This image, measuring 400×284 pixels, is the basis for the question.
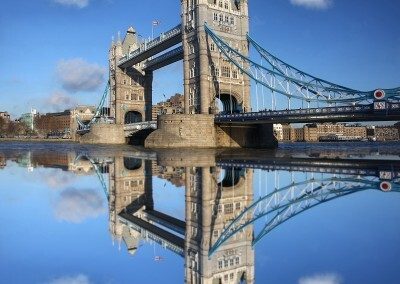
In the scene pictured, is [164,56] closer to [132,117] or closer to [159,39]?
[159,39]

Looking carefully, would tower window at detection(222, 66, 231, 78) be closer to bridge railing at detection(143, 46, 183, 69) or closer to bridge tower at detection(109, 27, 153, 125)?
bridge railing at detection(143, 46, 183, 69)

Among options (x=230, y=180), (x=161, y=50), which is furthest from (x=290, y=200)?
(x=161, y=50)

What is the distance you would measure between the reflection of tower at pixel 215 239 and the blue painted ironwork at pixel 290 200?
15 centimetres

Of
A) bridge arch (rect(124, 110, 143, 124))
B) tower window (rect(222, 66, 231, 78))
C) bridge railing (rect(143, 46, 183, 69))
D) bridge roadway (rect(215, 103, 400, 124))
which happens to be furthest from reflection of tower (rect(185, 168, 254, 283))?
bridge arch (rect(124, 110, 143, 124))

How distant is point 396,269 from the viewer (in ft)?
15.0

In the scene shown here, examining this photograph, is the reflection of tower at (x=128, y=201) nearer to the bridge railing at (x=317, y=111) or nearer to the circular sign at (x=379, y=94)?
the circular sign at (x=379, y=94)

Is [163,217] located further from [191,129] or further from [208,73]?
[208,73]

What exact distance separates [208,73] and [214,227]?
138 ft

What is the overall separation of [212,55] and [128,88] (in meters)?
29.8

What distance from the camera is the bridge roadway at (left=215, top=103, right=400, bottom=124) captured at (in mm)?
32938

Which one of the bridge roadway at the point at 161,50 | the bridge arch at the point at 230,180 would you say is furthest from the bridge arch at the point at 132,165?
the bridge roadway at the point at 161,50

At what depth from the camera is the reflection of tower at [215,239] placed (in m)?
5.66

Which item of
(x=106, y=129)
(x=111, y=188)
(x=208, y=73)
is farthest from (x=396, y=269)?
(x=106, y=129)

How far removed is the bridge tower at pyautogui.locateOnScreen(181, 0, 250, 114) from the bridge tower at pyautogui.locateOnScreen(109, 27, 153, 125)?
25706 millimetres
